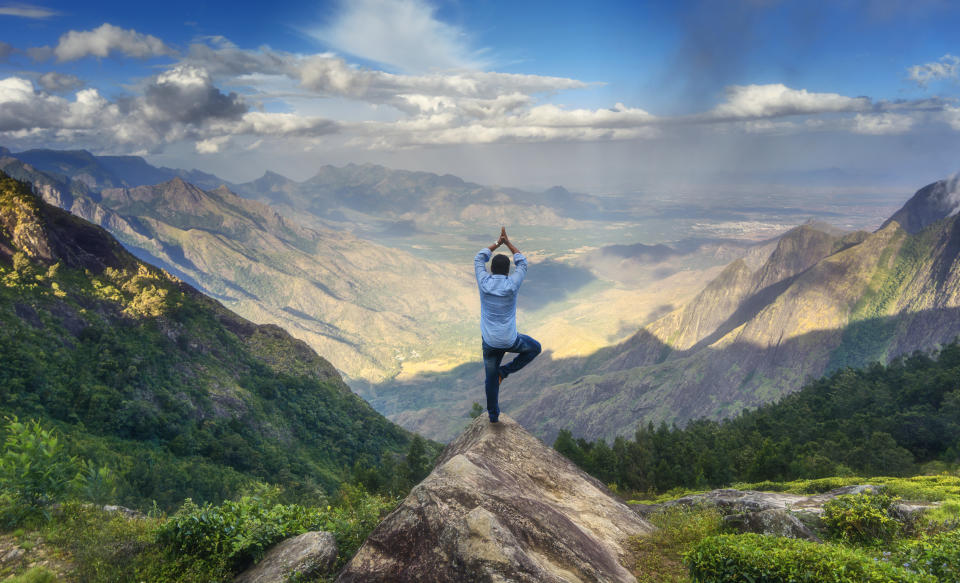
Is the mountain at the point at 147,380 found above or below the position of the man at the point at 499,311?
below

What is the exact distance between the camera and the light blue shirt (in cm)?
1338

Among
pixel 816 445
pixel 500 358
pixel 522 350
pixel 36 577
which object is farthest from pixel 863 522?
pixel 816 445

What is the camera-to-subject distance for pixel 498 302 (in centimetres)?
1356

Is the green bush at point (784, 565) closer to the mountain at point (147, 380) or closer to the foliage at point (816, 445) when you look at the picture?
the mountain at point (147, 380)

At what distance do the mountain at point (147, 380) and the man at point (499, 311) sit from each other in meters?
44.2

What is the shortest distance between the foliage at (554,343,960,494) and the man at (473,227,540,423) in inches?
2233

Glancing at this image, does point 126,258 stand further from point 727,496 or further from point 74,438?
point 727,496

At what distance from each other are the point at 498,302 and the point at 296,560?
7.86 m

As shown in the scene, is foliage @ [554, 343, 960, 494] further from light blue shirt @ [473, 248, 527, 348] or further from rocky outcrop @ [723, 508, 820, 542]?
light blue shirt @ [473, 248, 527, 348]

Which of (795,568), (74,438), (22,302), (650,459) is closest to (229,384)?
(22,302)

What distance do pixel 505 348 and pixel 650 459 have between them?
238 feet

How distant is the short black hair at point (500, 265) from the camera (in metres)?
13.4

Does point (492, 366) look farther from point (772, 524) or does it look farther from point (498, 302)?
point (772, 524)

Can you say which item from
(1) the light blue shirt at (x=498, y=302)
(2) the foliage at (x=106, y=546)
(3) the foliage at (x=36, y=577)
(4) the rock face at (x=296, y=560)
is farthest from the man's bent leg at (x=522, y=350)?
(3) the foliage at (x=36, y=577)
